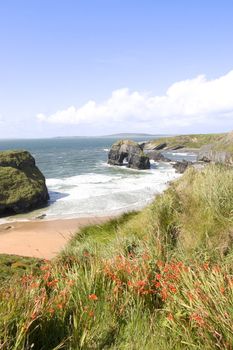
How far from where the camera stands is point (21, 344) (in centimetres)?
363

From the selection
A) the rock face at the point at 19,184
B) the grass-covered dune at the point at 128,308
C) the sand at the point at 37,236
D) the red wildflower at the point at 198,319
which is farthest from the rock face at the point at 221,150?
the red wildflower at the point at 198,319

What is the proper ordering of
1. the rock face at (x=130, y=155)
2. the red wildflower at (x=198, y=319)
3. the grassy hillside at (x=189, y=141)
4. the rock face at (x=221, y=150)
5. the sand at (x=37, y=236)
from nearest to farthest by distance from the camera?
the red wildflower at (x=198, y=319), the sand at (x=37, y=236), the rock face at (x=221, y=150), the rock face at (x=130, y=155), the grassy hillside at (x=189, y=141)

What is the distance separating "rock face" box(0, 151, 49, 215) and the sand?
4067 mm

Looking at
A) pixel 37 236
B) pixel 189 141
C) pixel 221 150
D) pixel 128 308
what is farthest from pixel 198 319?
pixel 189 141

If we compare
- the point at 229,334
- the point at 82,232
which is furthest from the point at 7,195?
the point at 229,334

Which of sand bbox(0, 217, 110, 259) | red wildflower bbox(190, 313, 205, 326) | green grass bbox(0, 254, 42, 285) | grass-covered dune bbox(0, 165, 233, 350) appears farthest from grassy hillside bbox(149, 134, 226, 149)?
red wildflower bbox(190, 313, 205, 326)

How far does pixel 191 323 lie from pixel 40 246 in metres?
17.1

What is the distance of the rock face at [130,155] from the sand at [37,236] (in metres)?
37.2

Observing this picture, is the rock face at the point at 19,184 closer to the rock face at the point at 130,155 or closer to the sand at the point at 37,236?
the sand at the point at 37,236

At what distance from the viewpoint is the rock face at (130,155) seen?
62219 mm

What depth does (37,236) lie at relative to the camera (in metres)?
22.0

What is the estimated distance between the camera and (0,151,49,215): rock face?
1182 inches

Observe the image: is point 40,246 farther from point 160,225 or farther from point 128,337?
point 128,337

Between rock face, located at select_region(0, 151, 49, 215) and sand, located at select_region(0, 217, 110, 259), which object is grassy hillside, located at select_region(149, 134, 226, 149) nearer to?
rock face, located at select_region(0, 151, 49, 215)
